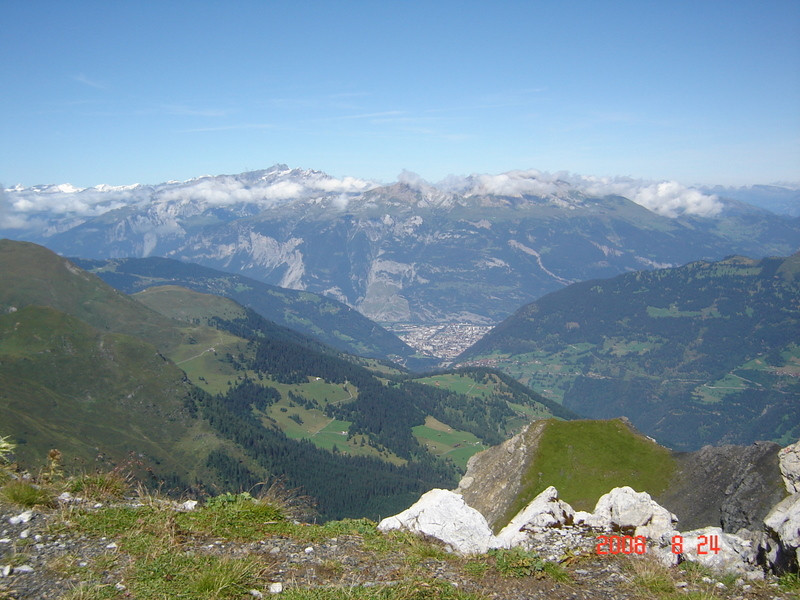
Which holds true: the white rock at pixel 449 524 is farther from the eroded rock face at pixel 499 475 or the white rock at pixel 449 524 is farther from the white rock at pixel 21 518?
the eroded rock face at pixel 499 475

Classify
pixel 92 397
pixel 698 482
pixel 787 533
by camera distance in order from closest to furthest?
1. pixel 787 533
2. pixel 698 482
3. pixel 92 397

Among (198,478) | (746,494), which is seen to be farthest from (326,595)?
(198,478)

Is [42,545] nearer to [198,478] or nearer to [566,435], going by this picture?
[566,435]

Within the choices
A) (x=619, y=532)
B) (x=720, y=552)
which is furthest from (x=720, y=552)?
(x=619, y=532)

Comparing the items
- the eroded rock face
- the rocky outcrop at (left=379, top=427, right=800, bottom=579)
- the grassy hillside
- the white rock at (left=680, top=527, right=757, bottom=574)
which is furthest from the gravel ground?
the grassy hillside

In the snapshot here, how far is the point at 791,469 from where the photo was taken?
75.0 ft

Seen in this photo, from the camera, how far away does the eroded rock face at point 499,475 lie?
52750 millimetres

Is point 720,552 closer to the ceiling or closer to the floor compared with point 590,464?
closer to the ceiling

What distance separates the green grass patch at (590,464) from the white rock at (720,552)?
36306mm

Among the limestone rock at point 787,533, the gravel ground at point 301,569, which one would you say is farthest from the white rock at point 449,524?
the limestone rock at point 787,533

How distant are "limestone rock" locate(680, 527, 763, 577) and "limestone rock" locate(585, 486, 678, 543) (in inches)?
57.0

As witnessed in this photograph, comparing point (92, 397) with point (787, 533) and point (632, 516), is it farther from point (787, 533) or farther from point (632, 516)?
point (787, 533)

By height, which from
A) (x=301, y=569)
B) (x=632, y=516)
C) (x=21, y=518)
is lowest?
(x=632, y=516)

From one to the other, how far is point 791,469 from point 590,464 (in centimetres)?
3343
